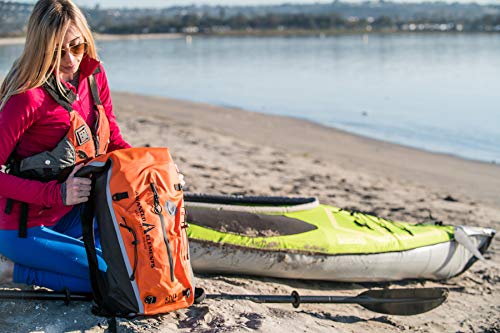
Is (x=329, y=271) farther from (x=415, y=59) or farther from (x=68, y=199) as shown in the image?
(x=415, y=59)

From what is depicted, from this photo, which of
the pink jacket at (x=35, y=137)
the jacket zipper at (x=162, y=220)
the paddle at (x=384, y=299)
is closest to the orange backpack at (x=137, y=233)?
the jacket zipper at (x=162, y=220)

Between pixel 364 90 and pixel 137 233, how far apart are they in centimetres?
1834

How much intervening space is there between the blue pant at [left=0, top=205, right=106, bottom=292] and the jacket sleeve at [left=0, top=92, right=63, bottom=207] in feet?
0.81

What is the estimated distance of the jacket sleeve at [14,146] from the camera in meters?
2.96

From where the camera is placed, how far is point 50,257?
126 inches

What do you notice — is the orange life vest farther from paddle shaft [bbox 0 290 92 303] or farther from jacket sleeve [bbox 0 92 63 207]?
paddle shaft [bbox 0 290 92 303]

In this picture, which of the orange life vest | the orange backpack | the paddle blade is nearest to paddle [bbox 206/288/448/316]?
the paddle blade

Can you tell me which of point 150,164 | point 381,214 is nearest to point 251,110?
point 381,214

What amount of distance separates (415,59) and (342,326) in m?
32.3

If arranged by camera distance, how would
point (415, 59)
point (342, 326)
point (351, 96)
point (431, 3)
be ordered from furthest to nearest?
1. point (431, 3)
2. point (415, 59)
3. point (351, 96)
4. point (342, 326)

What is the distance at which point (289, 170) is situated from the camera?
807cm

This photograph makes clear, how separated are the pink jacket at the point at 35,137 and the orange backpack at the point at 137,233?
8.9 inches

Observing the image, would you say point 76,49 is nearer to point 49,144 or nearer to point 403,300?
point 49,144

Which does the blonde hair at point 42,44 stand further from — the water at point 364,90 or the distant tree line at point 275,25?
the distant tree line at point 275,25
